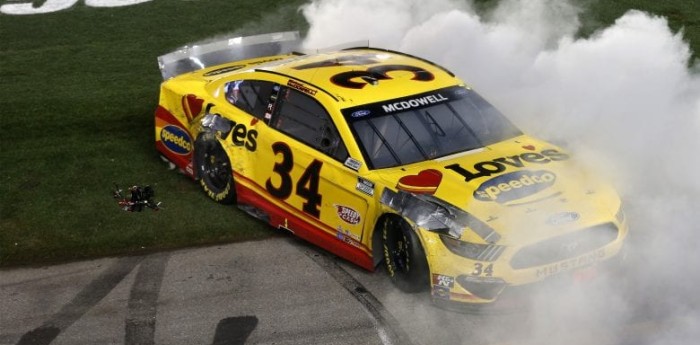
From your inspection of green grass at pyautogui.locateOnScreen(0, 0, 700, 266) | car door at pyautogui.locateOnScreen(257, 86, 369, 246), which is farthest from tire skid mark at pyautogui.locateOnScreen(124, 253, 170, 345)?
car door at pyautogui.locateOnScreen(257, 86, 369, 246)

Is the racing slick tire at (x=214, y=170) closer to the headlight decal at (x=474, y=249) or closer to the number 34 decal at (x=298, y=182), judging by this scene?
the number 34 decal at (x=298, y=182)

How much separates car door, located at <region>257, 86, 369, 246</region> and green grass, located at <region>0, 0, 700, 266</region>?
Result: 70cm

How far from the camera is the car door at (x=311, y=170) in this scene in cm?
745

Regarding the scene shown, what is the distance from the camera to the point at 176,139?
9.50 metres

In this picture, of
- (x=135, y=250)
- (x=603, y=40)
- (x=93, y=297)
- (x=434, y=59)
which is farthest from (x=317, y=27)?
(x=93, y=297)

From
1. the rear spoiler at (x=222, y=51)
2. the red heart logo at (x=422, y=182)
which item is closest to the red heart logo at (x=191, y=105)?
the rear spoiler at (x=222, y=51)

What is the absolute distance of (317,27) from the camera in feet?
41.4

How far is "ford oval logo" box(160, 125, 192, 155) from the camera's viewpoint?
9.34 meters

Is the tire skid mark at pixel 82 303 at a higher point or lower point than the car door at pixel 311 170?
lower

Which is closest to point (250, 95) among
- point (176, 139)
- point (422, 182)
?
point (176, 139)

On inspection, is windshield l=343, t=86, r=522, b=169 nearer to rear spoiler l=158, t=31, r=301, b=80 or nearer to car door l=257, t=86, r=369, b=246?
car door l=257, t=86, r=369, b=246

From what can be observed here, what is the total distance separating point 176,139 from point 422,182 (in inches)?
128

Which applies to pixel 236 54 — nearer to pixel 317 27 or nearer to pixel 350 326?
pixel 317 27

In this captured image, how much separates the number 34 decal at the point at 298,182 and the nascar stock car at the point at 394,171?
12 mm
